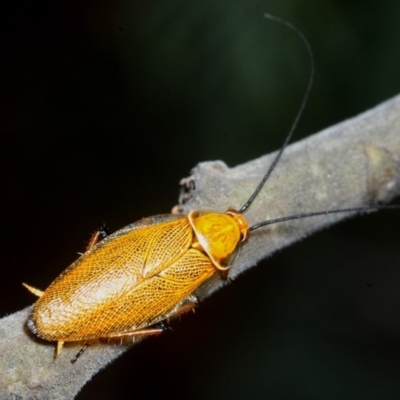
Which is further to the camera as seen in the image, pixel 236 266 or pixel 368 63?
pixel 368 63

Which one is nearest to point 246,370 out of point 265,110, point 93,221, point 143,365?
point 143,365

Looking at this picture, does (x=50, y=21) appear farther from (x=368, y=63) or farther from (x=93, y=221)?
(x=368, y=63)

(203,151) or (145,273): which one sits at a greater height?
(145,273)

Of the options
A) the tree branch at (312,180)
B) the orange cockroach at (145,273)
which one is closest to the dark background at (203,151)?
the orange cockroach at (145,273)

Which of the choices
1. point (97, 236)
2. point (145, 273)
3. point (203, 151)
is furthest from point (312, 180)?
point (203, 151)

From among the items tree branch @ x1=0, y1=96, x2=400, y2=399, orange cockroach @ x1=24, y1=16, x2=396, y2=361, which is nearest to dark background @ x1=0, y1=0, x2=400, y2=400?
orange cockroach @ x1=24, y1=16, x2=396, y2=361

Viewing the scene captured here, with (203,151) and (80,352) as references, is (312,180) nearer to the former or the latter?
(80,352)

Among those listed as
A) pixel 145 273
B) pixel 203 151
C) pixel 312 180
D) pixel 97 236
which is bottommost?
pixel 203 151
